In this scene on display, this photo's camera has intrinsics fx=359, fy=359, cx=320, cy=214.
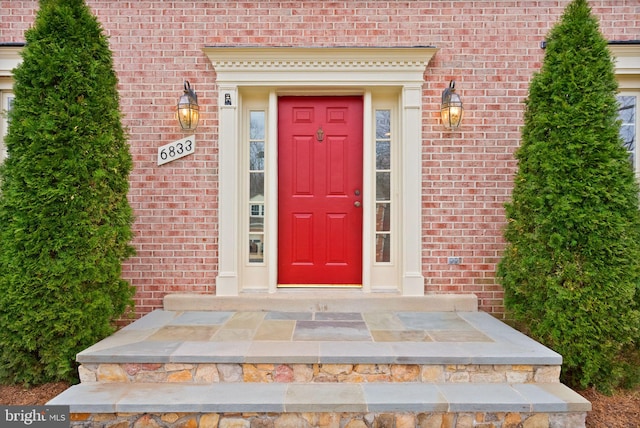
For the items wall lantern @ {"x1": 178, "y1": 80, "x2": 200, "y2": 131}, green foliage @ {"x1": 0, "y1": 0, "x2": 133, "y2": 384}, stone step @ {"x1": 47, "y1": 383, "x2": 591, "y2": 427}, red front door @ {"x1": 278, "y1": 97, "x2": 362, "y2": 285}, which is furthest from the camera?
red front door @ {"x1": 278, "y1": 97, "x2": 362, "y2": 285}

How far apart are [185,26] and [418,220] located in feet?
10.2

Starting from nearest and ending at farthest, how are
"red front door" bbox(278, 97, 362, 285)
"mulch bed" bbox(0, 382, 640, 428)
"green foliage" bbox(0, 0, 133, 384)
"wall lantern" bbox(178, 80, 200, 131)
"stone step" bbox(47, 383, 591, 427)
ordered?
"stone step" bbox(47, 383, 591, 427), "mulch bed" bbox(0, 382, 640, 428), "green foliage" bbox(0, 0, 133, 384), "wall lantern" bbox(178, 80, 200, 131), "red front door" bbox(278, 97, 362, 285)

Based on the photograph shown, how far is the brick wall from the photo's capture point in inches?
145

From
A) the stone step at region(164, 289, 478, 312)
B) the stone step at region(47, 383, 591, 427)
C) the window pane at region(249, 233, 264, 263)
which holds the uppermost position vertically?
the window pane at region(249, 233, 264, 263)

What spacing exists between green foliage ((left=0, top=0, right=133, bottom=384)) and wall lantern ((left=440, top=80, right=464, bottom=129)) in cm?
306

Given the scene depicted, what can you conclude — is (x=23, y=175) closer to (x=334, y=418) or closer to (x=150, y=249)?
(x=150, y=249)

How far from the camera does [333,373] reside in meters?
2.47

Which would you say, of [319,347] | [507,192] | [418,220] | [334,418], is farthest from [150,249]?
[507,192]

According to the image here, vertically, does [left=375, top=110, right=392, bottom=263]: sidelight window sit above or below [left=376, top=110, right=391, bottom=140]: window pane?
below

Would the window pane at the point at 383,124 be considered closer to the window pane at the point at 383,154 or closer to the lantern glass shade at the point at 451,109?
the window pane at the point at 383,154

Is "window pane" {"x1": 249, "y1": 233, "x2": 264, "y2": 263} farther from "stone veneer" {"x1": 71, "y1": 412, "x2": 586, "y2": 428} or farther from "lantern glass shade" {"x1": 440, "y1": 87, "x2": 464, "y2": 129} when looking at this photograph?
"lantern glass shade" {"x1": 440, "y1": 87, "x2": 464, "y2": 129}

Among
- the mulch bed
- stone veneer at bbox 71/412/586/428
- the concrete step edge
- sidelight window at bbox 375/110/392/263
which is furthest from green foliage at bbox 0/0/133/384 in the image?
sidelight window at bbox 375/110/392/263

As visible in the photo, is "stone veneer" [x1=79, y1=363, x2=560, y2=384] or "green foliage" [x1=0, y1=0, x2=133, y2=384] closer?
"stone veneer" [x1=79, y1=363, x2=560, y2=384]

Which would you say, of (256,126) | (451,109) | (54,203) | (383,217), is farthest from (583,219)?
(54,203)
